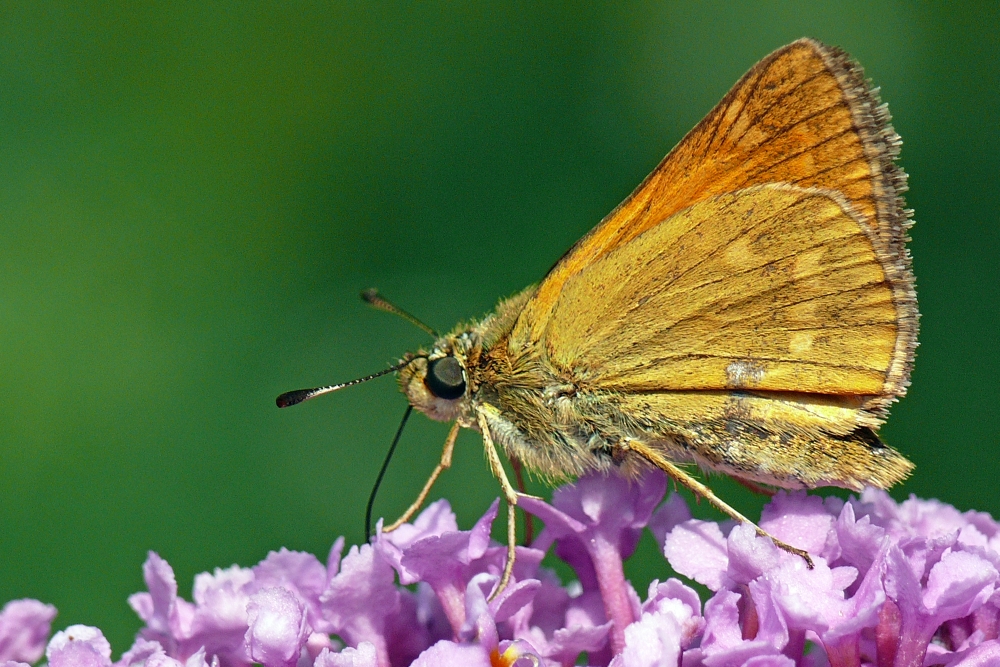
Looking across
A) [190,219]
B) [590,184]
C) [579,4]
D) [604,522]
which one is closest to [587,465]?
[604,522]

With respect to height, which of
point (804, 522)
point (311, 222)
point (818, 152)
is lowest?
point (804, 522)

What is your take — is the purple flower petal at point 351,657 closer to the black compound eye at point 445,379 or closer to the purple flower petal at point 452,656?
the purple flower petal at point 452,656

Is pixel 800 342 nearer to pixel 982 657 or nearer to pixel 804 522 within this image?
pixel 804 522

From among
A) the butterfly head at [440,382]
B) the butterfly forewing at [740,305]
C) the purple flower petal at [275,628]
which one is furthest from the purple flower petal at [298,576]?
the butterfly forewing at [740,305]

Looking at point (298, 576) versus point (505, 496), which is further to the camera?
point (505, 496)

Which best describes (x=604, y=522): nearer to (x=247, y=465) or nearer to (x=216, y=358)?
(x=247, y=465)

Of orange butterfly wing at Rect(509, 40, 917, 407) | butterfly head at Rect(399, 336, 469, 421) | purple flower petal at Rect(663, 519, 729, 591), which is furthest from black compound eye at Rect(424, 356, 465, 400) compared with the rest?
purple flower petal at Rect(663, 519, 729, 591)

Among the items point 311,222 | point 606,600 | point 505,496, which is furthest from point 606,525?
point 311,222
